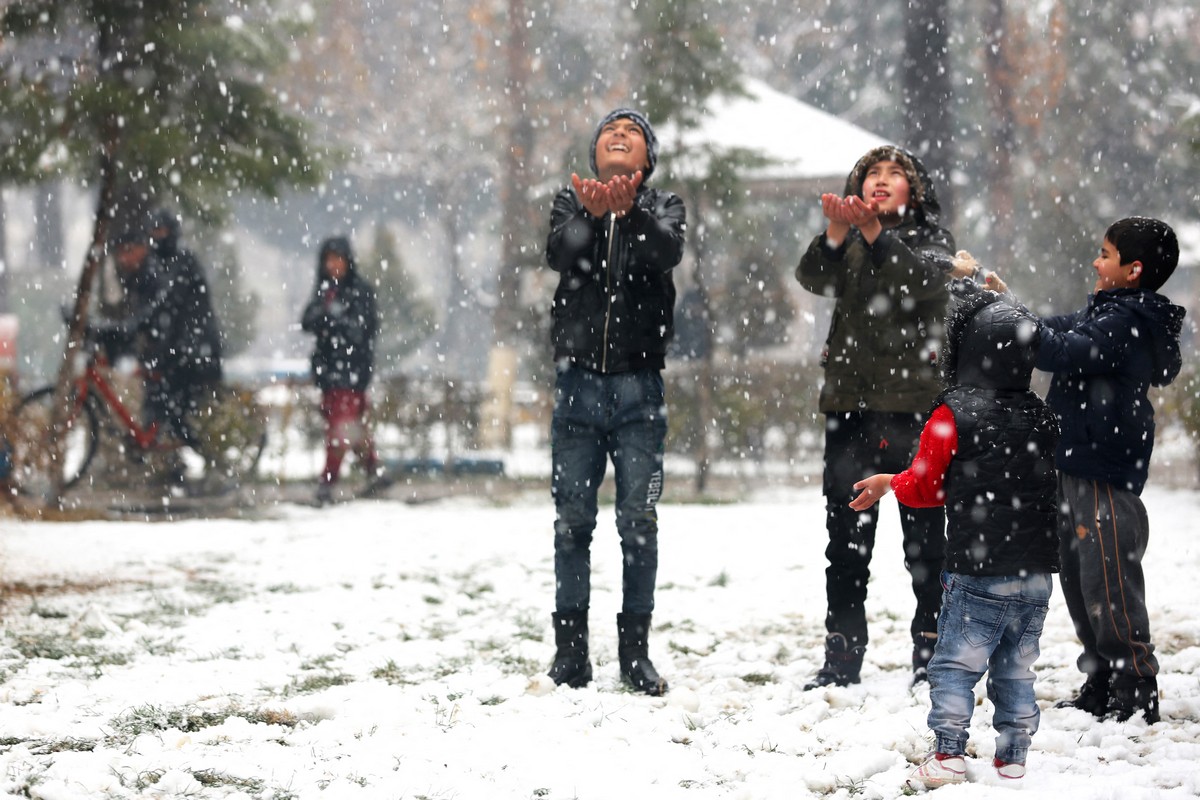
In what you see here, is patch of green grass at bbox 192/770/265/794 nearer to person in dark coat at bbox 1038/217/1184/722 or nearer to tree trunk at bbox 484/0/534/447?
person in dark coat at bbox 1038/217/1184/722

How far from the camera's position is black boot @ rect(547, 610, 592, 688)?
421cm

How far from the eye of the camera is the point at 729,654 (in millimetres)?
4789

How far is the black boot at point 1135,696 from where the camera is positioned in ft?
12.3

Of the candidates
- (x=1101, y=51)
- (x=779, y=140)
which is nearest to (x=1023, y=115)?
(x=1101, y=51)

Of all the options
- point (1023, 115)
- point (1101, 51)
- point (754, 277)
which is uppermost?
point (1101, 51)

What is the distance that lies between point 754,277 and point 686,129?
2579 millimetres

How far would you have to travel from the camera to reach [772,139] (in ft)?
43.8

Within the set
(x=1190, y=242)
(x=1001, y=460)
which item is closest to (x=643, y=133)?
(x=1001, y=460)

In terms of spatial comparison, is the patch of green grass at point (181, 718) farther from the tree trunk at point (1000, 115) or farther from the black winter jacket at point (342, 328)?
the tree trunk at point (1000, 115)

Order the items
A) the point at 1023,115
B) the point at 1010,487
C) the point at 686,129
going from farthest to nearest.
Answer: the point at 1023,115, the point at 686,129, the point at 1010,487

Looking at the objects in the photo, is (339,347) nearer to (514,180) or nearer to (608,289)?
(608,289)

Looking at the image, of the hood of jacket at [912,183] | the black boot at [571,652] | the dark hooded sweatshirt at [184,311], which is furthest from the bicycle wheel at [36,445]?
the hood of jacket at [912,183]

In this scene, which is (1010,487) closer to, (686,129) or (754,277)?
(686,129)

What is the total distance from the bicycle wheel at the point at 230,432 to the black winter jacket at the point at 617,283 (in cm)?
653
